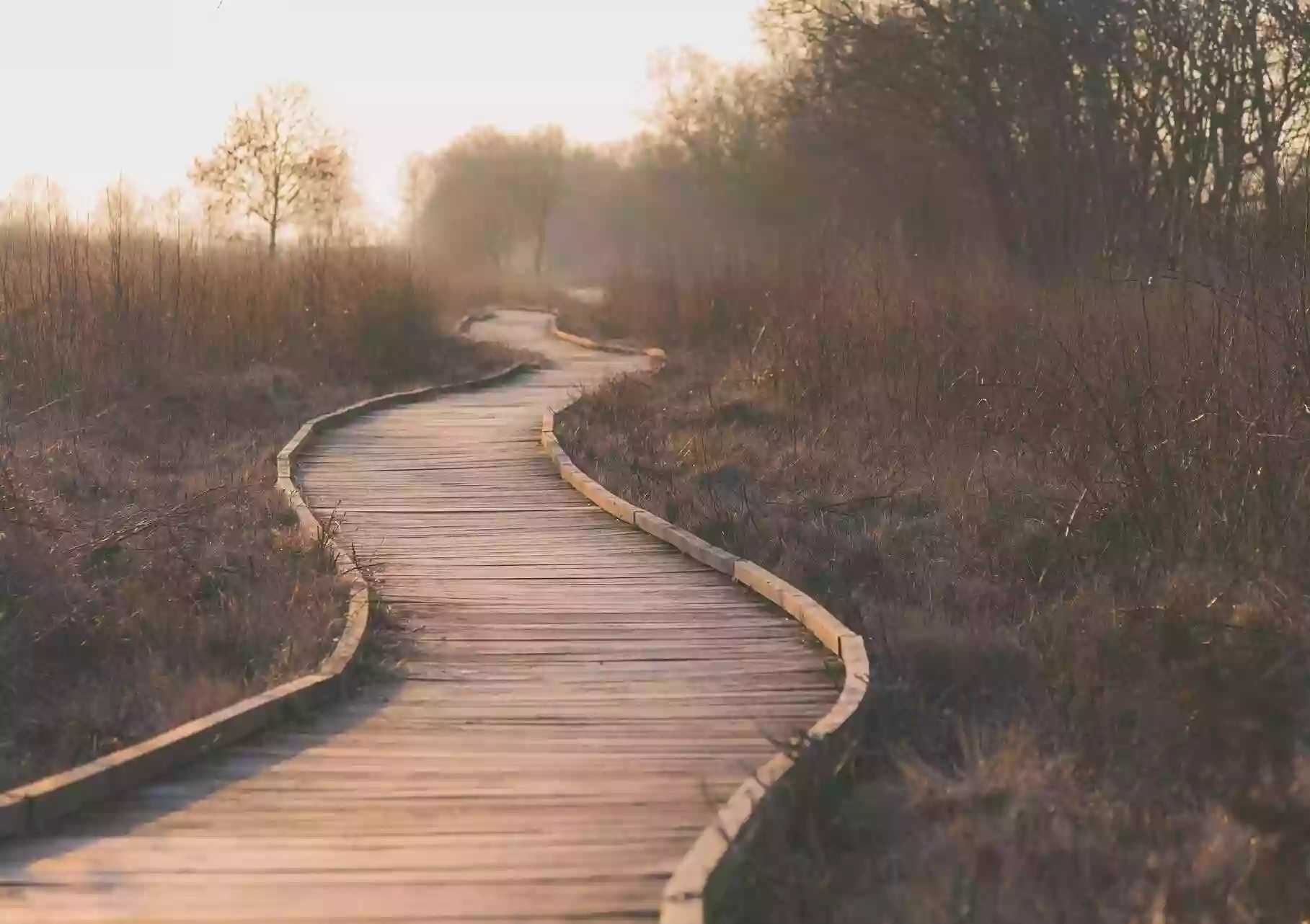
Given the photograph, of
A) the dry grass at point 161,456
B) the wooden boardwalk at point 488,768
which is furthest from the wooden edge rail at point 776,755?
the dry grass at point 161,456

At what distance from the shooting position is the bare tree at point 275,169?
86.9 feet

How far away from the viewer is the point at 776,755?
169 inches

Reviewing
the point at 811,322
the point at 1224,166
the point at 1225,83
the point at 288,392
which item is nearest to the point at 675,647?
the point at 811,322

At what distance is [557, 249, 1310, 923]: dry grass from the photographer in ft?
11.2

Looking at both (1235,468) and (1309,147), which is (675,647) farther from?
(1309,147)

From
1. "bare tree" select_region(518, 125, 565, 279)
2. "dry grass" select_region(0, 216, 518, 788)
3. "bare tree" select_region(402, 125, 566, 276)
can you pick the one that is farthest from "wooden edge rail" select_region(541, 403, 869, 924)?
"bare tree" select_region(518, 125, 565, 279)

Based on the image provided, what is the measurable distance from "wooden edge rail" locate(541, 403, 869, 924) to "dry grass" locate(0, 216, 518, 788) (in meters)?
1.77

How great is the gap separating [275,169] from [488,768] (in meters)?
26.3

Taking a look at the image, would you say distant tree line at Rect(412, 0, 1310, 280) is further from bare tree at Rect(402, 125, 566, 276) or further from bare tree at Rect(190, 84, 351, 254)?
bare tree at Rect(402, 125, 566, 276)

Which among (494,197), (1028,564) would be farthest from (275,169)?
(494,197)

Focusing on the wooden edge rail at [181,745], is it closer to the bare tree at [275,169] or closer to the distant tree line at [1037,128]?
the distant tree line at [1037,128]

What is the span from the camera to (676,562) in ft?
23.4

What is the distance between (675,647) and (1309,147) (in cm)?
564

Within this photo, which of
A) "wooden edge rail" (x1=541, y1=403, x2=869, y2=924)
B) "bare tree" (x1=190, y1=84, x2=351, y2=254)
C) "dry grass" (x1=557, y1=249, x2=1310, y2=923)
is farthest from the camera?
"bare tree" (x1=190, y1=84, x2=351, y2=254)
